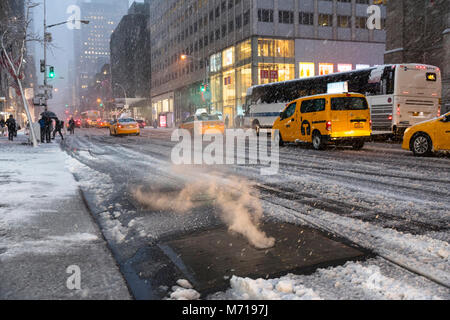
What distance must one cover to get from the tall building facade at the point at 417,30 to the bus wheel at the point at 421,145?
72.7 feet

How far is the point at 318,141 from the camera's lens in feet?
48.3

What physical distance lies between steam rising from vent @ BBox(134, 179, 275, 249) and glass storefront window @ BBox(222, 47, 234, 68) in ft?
151

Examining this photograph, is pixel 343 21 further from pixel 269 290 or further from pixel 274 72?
pixel 269 290

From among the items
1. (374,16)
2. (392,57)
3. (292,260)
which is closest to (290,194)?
(292,260)

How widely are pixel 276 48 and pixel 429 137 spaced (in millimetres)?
37853

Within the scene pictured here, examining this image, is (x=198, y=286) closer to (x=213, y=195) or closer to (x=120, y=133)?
(x=213, y=195)

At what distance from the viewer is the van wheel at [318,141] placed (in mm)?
14570

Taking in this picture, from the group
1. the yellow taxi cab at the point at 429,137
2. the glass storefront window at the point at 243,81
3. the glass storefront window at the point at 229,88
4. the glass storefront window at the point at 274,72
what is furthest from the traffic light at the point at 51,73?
the glass storefront window at the point at 229,88

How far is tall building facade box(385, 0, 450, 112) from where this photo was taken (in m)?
31.6

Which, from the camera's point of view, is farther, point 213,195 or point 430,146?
point 430,146

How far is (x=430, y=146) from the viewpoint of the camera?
37.9 feet

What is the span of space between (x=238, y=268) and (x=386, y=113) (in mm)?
17606

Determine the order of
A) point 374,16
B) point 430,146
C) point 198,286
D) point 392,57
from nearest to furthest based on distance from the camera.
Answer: point 198,286, point 430,146, point 392,57, point 374,16

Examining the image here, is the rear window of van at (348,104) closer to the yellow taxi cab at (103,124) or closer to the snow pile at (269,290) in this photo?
the snow pile at (269,290)
